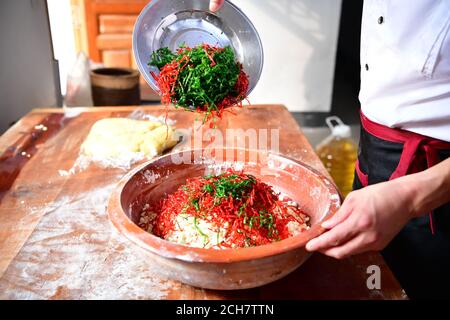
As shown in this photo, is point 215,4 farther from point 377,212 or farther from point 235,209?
point 377,212

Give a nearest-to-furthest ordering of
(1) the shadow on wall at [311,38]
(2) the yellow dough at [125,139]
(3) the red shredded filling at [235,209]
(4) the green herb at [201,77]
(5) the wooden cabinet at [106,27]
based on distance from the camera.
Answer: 1. (3) the red shredded filling at [235,209]
2. (4) the green herb at [201,77]
3. (2) the yellow dough at [125,139]
4. (1) the shadow on wall at [311,38]
5. (5) the wooden cabinet at [106,27]

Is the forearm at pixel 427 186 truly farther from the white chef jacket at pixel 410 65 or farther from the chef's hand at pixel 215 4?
the chef's hand at pixel 215 4

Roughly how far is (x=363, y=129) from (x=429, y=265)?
22.3 inches

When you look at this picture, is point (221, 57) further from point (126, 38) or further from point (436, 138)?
point (126, 38)

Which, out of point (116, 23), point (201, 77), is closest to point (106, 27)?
point (116, 23)

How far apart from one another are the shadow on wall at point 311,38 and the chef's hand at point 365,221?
253 cm

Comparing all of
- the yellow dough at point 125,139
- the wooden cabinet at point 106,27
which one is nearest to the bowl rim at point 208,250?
the yellow dough at point 125,139

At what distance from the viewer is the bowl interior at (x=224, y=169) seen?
123 cm

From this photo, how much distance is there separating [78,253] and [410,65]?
1.21 meters

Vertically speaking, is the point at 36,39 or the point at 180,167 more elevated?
the point at 36,39

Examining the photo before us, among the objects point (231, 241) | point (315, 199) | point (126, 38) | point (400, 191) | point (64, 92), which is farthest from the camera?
point (126, 38)

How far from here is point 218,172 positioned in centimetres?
147
